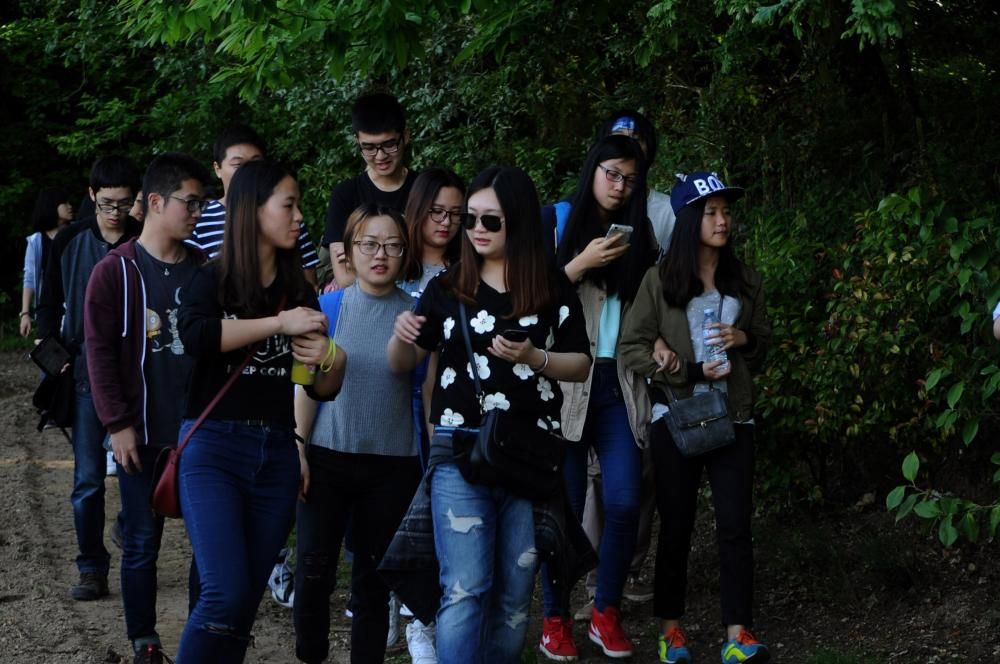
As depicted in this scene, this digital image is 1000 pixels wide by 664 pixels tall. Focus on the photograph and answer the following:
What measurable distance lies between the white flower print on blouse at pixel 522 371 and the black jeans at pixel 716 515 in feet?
4.28

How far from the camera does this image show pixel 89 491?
24.1 feet

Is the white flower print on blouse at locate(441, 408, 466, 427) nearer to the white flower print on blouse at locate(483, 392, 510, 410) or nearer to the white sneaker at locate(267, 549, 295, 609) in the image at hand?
the white flower print on blouse at locate(483, 392, 510, 410)

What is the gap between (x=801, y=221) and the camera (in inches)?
291

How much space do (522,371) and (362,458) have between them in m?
0.91

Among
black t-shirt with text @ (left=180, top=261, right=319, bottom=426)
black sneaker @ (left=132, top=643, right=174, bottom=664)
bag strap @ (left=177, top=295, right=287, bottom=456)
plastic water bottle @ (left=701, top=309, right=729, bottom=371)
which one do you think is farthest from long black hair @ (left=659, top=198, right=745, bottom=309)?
black sneaker @ (left=132, top=643, right=174, bottom=664)

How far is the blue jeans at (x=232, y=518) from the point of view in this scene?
449 centimetres

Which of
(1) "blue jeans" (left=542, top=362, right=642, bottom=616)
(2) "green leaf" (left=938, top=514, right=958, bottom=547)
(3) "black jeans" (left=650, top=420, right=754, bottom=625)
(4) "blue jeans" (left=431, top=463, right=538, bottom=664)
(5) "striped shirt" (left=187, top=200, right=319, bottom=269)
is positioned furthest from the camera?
(5) "striped shirt" (left=187, top=200, right=319, bottom=269)

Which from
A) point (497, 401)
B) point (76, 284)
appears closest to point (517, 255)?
point (497, 401)

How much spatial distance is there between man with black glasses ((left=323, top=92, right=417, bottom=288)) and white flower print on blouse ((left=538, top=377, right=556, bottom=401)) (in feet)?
6.30

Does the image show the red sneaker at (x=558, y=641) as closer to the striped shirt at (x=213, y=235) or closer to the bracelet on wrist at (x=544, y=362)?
the bracelet on wrist at (x=544, y=362)

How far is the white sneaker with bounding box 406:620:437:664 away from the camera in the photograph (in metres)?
5.68

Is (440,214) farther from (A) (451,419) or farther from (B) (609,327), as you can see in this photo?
(A) (451,419)

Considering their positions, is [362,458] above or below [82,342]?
below

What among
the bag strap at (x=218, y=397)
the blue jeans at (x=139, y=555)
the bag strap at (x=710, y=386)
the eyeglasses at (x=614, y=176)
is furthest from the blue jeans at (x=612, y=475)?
the bag strap at (x=218, y=397)
